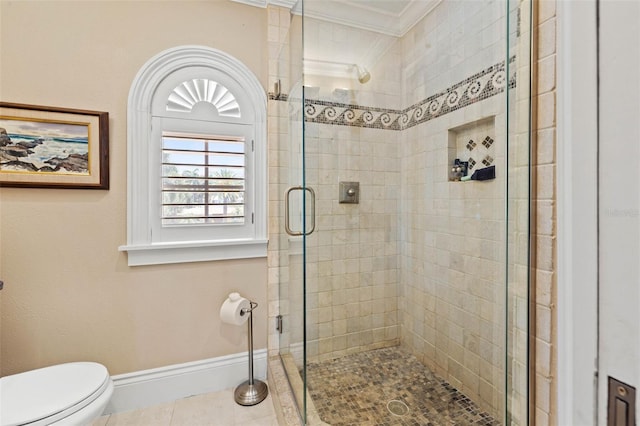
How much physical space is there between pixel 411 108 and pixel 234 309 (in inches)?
63.6

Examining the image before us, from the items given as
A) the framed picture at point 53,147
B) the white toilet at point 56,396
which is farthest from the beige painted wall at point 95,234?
the white toilet at point 56,396

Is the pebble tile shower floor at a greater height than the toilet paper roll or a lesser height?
lesser

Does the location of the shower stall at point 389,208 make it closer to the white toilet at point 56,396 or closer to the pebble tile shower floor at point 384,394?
the pebble tile shower floor at point 384,394

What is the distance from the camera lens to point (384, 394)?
160 centimetres

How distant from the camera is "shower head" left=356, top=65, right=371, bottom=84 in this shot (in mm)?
1884

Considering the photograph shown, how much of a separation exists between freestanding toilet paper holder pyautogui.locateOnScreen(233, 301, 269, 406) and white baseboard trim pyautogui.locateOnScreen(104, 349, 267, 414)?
0.08 m

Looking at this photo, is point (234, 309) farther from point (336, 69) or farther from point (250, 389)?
point (336, 69)

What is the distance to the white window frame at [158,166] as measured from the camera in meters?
1.59

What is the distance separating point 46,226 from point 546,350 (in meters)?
2.08

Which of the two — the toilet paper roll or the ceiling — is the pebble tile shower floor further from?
the ceiling
